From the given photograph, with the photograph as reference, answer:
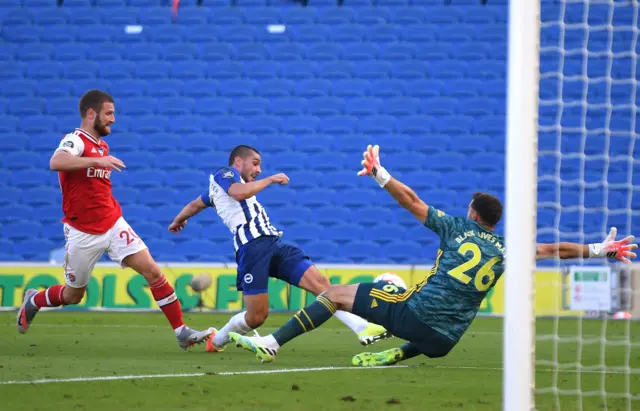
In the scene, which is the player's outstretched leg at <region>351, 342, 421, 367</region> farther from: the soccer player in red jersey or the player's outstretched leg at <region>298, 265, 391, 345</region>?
the soccer player in red jersey

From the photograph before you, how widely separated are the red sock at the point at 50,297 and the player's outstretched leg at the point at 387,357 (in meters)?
2.71

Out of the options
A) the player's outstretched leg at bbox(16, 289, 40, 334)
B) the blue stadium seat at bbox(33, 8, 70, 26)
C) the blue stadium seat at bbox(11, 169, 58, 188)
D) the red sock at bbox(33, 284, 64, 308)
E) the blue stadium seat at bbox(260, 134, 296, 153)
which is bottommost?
the player's outstretched leg at bbox(16, 289, 40, 334)

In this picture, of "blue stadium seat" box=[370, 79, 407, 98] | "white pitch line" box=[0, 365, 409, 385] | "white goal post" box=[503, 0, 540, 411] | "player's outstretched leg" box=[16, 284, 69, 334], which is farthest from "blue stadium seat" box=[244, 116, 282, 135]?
"white goal post" box=[503, 0, 540, 411]

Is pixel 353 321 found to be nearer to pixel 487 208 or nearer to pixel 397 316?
pixel 397 316

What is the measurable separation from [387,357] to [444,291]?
0.68m

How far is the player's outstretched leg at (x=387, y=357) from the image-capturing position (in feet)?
21.6

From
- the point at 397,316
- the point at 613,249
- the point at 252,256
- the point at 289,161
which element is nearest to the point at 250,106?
the point at 289,161

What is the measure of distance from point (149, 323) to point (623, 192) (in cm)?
780

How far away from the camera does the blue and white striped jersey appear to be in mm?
7855

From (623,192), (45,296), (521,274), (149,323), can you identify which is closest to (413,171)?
(623,192)

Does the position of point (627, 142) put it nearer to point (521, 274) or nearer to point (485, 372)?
point (485, 372)

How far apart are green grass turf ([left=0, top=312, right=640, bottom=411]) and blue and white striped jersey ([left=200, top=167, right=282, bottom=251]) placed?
93 centimetres

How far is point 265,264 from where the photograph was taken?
781cm

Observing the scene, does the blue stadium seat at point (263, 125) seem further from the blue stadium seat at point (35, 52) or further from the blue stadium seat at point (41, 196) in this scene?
the blue stadium seat at point (35, 52)
